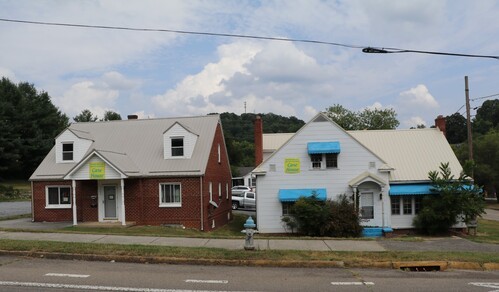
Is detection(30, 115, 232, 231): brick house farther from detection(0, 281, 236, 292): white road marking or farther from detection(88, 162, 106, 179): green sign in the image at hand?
detection(0, 281, 236, 292): white road marking

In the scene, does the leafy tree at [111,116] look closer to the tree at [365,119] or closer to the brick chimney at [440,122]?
the tree at [365,119]

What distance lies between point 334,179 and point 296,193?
7.18 ft

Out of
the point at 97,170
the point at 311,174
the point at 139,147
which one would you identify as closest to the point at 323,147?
the point at 311,174

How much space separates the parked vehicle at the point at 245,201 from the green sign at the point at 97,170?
17.7 m

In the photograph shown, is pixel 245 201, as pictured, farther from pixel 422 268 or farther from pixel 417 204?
pixel 422 268

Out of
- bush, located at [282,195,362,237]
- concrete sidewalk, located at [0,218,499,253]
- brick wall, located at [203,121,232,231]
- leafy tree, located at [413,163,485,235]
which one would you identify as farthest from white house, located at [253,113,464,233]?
concrete sidewalk, located at [0,218,499,253]

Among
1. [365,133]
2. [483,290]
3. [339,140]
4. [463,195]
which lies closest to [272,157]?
[339,140]

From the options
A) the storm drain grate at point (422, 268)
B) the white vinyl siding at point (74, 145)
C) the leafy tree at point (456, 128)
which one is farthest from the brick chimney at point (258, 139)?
the leafy tree at point (456, 128)

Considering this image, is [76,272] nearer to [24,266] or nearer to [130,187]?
[24,266]

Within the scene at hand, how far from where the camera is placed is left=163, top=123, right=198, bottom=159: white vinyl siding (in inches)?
1007

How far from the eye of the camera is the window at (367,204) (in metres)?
24.0

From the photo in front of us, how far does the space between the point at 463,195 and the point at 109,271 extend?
61.1ft

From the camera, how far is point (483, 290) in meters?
8.60

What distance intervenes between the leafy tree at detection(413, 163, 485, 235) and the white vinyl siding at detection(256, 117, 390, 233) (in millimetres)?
2034
